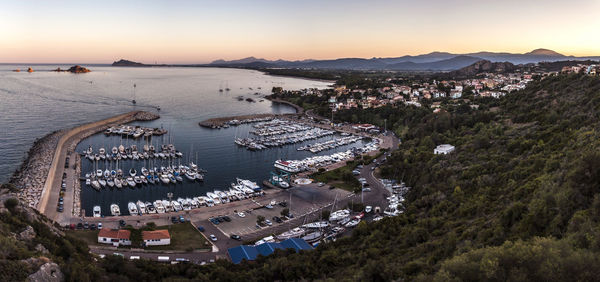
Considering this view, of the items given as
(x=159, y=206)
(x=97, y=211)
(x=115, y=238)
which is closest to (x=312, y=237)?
(x=115, y=238)

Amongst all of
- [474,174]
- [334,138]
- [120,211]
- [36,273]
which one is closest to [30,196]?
[120,211]

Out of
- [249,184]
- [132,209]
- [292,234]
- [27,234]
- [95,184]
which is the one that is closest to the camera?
[27,234]

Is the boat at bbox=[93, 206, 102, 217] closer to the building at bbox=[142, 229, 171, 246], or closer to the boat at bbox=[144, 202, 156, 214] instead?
the boat at bbox=[144, 202, 156, 214]

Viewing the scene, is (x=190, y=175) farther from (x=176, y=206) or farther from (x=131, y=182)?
(x=176, y=206)

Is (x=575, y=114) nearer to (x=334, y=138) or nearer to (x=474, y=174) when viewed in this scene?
(x=474, y=174)

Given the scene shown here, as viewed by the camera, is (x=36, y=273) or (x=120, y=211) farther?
(x=120, y=211)

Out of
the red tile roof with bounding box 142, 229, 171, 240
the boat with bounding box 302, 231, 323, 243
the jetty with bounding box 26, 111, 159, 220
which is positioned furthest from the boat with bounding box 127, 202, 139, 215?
the boat with bounding box 302, 231, 323, 243

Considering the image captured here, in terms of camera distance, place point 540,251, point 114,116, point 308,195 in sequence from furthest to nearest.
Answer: point 114,116, point 308,195, point 540,251

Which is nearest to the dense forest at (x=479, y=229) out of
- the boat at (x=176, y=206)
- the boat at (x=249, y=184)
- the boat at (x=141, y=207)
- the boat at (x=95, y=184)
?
the boat at (x=141, y=207)
